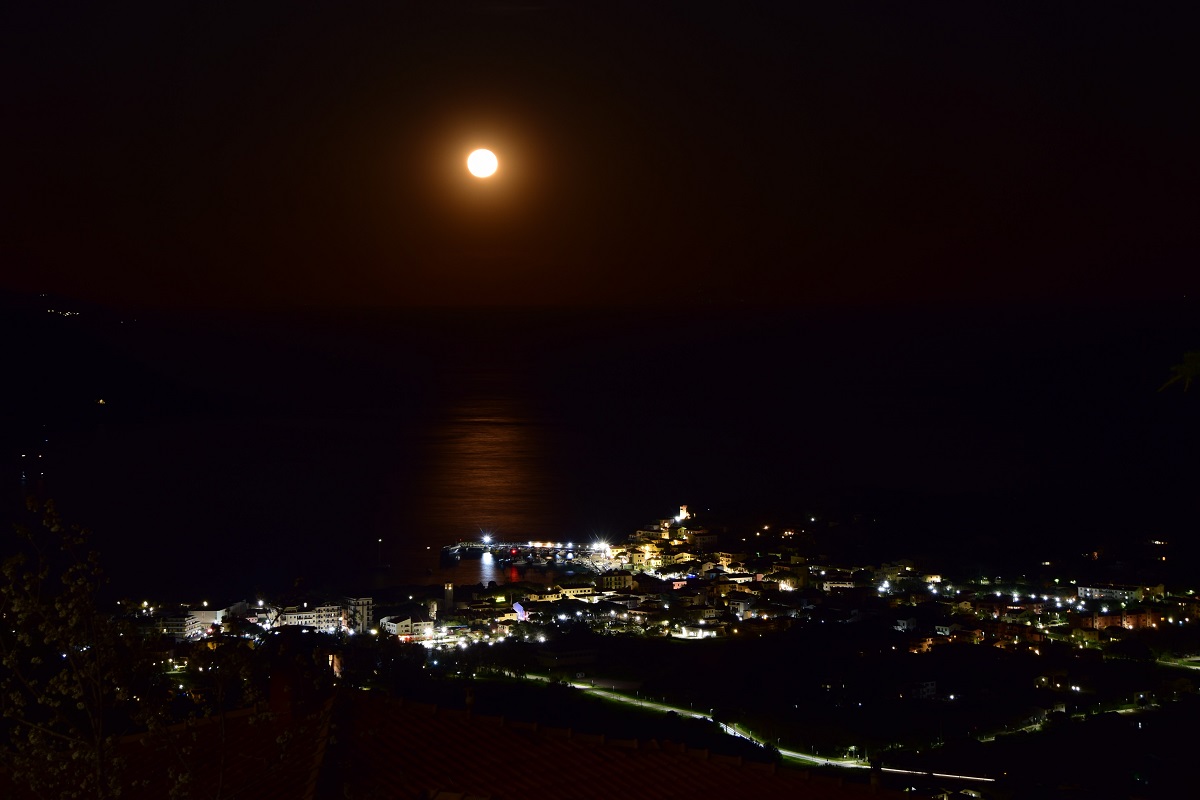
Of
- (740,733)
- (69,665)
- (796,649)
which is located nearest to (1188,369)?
(69,665)

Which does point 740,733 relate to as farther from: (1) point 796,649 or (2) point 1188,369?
(2) point 1188,369

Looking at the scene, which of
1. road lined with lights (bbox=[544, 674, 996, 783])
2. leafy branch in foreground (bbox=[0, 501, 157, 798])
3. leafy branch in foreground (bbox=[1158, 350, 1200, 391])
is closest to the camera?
leafy branch in foreground (bbox=[0, 501, 157, 798])

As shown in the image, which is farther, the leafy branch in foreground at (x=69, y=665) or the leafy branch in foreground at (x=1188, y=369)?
the leafy branch in foreground at (x=1188, y=369)

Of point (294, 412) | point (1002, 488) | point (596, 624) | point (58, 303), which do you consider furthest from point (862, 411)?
point (58, 303)

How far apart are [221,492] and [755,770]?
23.4 metres

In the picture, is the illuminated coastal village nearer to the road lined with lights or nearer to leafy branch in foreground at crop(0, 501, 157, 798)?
the road lined with lights

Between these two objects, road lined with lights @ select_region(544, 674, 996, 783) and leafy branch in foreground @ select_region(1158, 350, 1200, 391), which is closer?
leafy branch in foreground @ select_region(1158, 350, 1200, 391)

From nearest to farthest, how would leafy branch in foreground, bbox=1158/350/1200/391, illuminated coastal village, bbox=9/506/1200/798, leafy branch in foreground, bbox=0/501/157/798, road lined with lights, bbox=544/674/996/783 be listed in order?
leafy branch in foreground, bbox=0/501/157/798 < leafy branch in foreground, bbox=1158/350/1200/391 < road lined with lights, bbox=544/674/996/783 < illuminated coastal village, bbox=9/506/1200/798

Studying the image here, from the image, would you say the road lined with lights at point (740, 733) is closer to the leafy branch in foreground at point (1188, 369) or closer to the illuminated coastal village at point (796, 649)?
the illuminated coastal village at point (796, 649)

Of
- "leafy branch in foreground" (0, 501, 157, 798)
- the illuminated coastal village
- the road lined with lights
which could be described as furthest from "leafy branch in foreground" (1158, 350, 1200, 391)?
the road lined with lights

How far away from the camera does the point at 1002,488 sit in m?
27.2

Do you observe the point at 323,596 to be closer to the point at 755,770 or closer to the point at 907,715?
the point at 907,715

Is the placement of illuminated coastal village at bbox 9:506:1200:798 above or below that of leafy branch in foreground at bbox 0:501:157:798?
above

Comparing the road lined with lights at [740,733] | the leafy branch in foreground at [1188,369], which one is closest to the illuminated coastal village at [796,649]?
the road lined with lights at [740,733]
